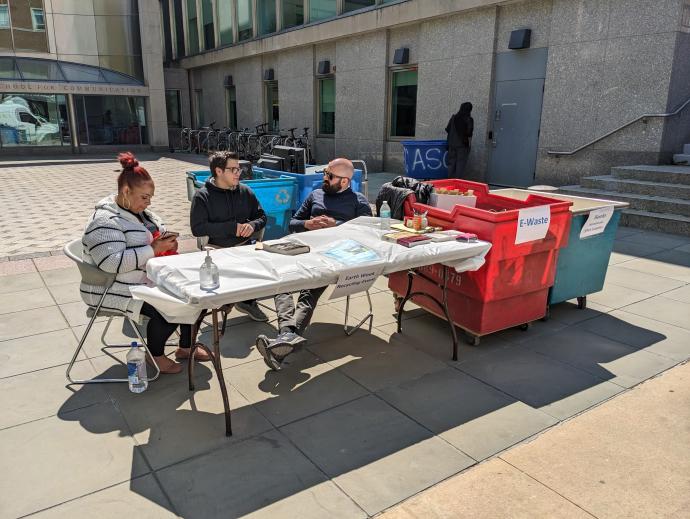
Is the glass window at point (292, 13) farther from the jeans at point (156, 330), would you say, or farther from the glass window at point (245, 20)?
the jeans at point (156, 330)

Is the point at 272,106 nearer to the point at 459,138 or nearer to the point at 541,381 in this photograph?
the point at 459,138

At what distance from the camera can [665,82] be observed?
28.7 feet

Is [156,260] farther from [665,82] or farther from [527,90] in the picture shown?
[527,90]

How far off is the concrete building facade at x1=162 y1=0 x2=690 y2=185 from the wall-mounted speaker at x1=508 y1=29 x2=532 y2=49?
0.13m

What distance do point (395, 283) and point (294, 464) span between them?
2431mm

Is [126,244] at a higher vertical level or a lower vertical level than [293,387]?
higher

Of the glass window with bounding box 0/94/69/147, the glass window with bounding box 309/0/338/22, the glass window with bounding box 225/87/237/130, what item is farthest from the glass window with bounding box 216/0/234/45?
the glass window with bounding box 0/94/69/147

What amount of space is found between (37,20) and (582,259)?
74.7 feet

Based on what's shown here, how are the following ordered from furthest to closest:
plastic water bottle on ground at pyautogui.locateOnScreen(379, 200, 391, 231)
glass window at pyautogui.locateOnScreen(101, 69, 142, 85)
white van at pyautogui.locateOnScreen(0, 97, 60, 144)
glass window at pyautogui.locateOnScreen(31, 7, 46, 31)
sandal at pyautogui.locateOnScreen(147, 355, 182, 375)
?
glass window at pyautogui.locateOnScreen(101, 69, 142, 85) < glass window at pyautogui.locateOnScreen(31, 7, 46, 31) < white van at pyautogui.locateOnScreen(0, 97, 60, 144) < plastic water bottle on ground at pyautogui.locateOnScreen(379, 200, 391, 231) < sandal at pyautogui.locateOnScreen(147, 355, 182, 375)

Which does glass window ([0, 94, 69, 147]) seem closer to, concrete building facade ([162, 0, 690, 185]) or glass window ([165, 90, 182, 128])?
glass window ([165, 90, 182, 128])

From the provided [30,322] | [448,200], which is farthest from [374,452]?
[30,322]

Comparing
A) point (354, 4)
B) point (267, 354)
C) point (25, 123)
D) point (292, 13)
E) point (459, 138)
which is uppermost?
point (292, 13)

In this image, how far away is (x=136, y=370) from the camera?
3.42m

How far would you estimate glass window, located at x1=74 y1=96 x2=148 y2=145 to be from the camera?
21.4 m
